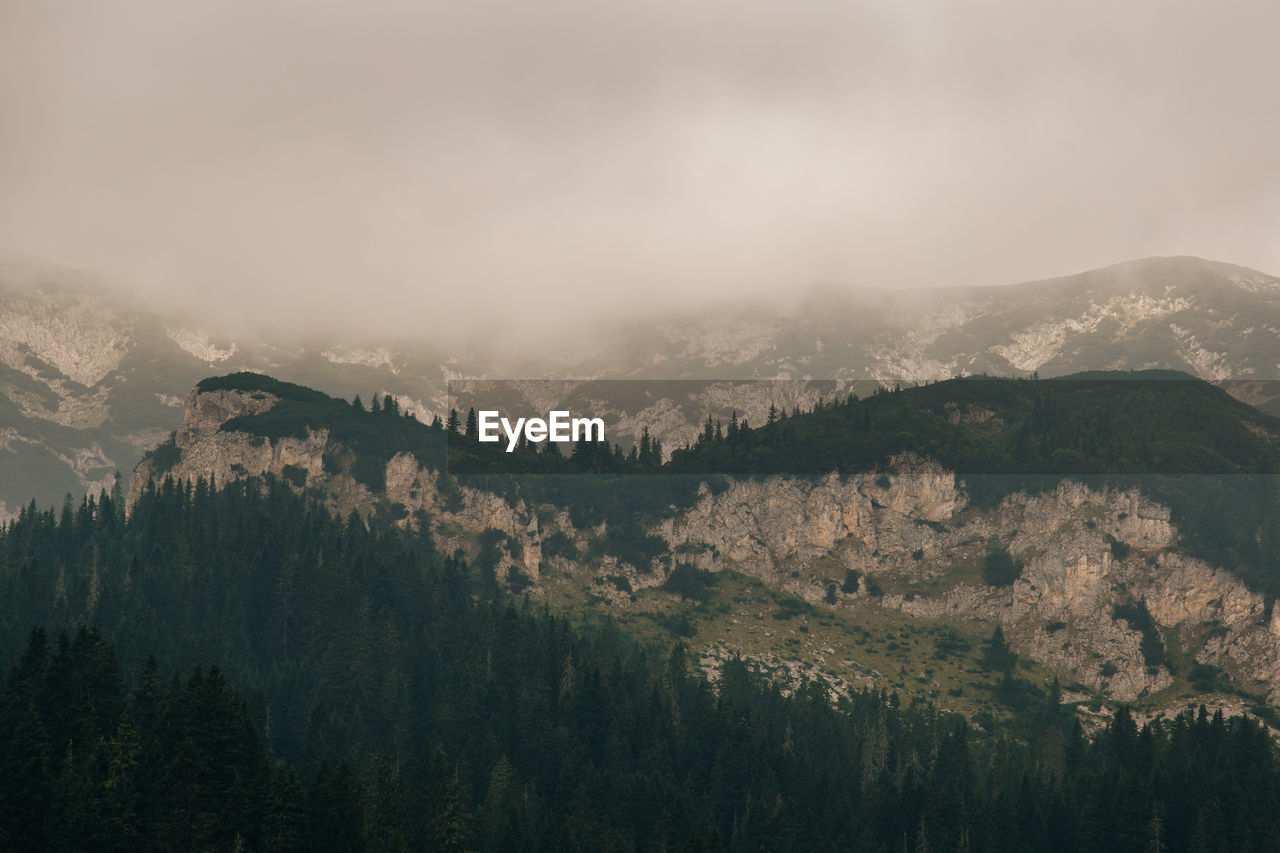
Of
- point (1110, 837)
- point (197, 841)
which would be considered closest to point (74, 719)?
point (197, 841)

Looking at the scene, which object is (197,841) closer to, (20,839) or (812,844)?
(20,839)

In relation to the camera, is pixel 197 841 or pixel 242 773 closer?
pixel 197 841

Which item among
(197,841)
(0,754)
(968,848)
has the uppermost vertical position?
(0,754)

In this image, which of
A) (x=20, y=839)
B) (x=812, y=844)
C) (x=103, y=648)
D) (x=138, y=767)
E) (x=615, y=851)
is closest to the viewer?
(x=20, y=839)

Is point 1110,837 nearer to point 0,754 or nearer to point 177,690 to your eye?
point 177,690

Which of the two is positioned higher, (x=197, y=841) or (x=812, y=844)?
(x=197, y=841)

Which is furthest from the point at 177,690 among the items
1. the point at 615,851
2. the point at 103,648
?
the point at 615,851

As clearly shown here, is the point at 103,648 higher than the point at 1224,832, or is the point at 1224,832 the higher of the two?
the point at 103,648

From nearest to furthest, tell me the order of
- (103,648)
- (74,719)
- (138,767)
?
(138,767) → (74,719) → (103,648)

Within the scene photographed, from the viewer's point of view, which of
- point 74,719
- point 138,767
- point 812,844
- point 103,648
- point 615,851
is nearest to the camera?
point 138,767
